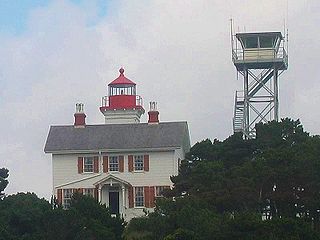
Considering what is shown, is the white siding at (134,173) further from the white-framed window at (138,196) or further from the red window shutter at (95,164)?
the white-framed window at (138,196)

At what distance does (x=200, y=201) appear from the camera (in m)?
52.0

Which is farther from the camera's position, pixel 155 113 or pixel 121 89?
pixel 121 89

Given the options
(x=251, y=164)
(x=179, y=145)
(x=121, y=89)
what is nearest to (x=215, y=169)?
(x=251, y=164)

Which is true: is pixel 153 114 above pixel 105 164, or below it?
above

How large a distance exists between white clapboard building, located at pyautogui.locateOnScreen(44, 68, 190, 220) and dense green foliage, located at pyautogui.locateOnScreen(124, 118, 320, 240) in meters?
6.72

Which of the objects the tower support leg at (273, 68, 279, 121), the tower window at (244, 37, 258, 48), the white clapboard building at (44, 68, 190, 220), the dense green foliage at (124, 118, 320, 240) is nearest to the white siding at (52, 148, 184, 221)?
the white clapboard building at (44, 68, 190, 220)

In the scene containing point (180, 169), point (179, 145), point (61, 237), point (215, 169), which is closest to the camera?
point (61, 237)

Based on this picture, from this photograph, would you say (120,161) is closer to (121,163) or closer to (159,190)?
(121,163)

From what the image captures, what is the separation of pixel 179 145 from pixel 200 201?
46.6ft

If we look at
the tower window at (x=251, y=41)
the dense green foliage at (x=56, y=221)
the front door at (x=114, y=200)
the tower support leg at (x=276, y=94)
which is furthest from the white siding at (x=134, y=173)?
the tower window at (x=251, y=41)

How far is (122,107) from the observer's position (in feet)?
237

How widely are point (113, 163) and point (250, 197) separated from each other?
53.4 feet

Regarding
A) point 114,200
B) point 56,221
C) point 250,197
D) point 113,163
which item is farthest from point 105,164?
point 250,197

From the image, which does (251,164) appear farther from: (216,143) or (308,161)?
(216,143)
